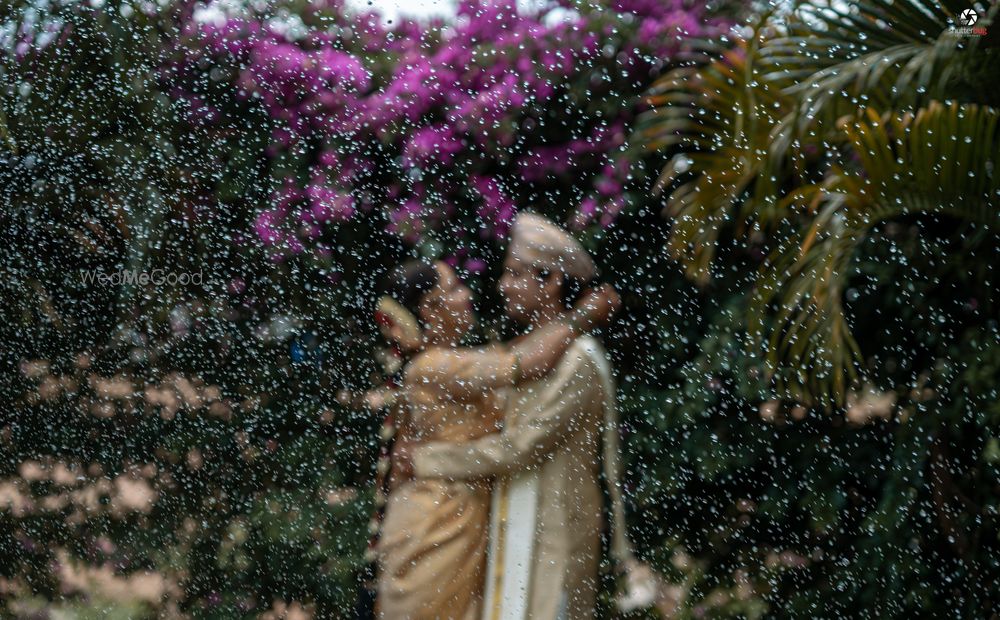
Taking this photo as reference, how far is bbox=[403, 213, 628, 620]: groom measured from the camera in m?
2.73

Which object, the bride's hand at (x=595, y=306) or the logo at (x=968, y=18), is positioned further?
the logo at (x=968, y=18)

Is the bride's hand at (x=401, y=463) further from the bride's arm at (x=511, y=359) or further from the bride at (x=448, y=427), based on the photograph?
the bride's arm at (x=511, y=359)

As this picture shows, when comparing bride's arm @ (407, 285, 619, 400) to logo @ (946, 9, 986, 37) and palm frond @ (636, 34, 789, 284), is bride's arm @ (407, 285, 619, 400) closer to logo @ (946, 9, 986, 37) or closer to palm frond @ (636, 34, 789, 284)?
Answer: palm frond @ (636, 34, 789, 284)

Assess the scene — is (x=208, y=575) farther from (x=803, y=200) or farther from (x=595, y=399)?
(x=803, y=200)

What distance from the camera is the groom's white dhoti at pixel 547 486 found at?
8.95 feet

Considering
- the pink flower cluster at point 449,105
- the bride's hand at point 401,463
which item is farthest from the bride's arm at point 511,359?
the pink flower cluster at point 449,105

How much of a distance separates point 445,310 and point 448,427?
0.86 ft

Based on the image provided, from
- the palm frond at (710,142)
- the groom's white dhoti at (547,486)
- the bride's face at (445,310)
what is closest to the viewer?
the groom's white dhoti at (547,486)

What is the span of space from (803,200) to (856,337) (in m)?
0.41

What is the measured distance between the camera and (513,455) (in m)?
2.75

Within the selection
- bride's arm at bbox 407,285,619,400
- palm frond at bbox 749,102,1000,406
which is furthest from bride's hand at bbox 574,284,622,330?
palm frond at bbox 749,102,1000,406

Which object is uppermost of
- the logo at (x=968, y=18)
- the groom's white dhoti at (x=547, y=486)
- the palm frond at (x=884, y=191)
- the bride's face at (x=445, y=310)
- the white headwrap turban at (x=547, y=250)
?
the logo at (x=968, y=18)

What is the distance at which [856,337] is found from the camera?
3.30 metres

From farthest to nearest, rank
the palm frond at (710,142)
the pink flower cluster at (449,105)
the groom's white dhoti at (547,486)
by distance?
1. the pink flower cluster at (449,105)
2. the palm frond at (710,142)
3. the groom's white dhoti at (547,486)
